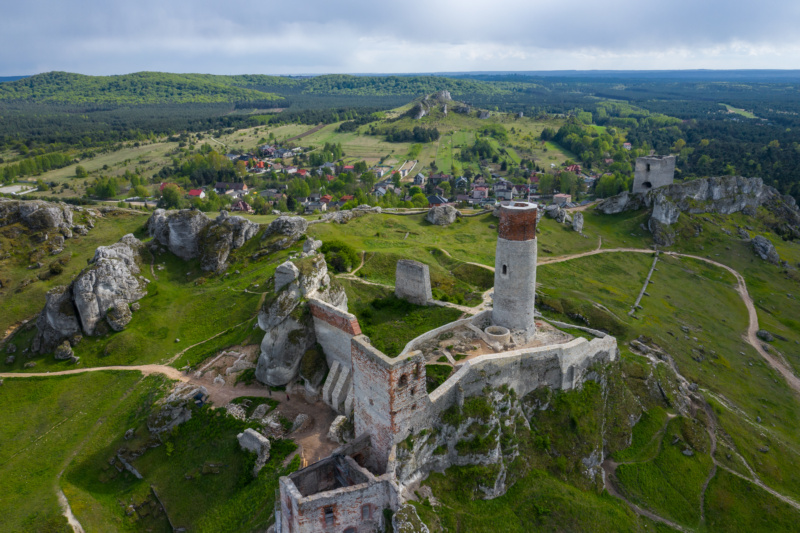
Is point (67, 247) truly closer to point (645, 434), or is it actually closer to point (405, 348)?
point (405, 348)

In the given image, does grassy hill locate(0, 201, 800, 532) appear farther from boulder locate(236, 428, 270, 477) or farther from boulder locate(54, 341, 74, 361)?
boulder locate(236, 428, 270, 477)

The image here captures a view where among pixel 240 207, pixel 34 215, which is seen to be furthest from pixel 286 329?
pixel 240 207

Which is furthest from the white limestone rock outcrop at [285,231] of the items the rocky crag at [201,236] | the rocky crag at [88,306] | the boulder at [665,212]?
the boulder at [665,212]

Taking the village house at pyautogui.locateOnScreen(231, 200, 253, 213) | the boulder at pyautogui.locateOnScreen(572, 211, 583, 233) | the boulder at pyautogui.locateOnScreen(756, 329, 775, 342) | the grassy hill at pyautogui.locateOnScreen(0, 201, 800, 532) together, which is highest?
the boulder at pyautogui.locateOnScreen(572, 211, 583, 233)

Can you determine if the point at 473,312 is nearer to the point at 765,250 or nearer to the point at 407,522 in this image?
the point at 407,522

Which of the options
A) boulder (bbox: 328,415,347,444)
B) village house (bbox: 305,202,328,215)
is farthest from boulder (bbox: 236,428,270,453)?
village house (bbox: 305,202,328,215)
